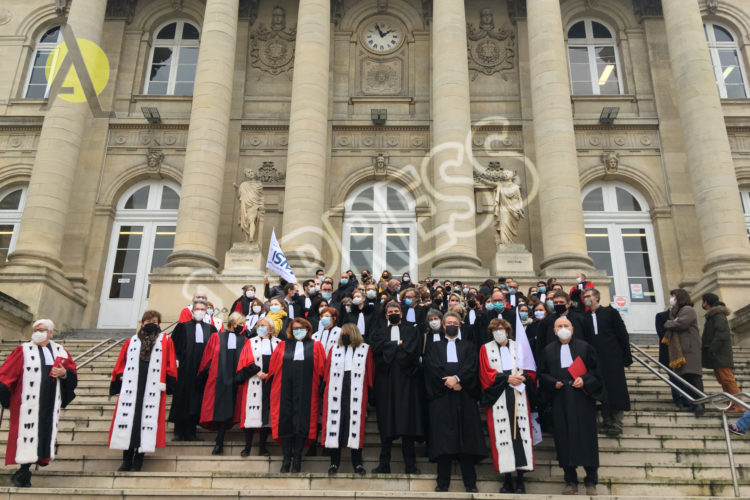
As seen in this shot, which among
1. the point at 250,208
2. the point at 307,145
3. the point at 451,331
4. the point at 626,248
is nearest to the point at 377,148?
the point at 307,145

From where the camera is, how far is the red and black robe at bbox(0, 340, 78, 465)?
22.8 feet

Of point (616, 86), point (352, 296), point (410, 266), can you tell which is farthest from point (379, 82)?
point (352, 296)

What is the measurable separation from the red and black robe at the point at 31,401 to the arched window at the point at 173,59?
16309 mm

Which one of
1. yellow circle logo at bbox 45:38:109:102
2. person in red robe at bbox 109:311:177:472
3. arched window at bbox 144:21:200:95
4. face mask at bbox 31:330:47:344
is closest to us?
face mask at bbox 31:330:47:344

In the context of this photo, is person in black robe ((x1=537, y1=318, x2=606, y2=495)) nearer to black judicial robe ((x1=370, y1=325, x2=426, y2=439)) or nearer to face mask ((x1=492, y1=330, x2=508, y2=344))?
face mask ((x1=492, y1=330, x2=508, y2=344))

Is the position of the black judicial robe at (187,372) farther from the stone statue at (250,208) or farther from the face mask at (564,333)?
the stone statue at (250,208)

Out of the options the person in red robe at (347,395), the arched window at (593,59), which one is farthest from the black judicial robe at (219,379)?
the arched window at (593,59)

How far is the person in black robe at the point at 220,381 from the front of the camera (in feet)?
26.2

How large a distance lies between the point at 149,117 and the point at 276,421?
16.1 metres

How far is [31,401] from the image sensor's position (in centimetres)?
716

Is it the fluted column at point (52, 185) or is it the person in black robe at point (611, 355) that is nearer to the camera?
the person in black robe at point (611, 355)

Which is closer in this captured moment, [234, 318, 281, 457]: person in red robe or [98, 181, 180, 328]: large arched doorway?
[234, 318, 281, 457]: person in red robe

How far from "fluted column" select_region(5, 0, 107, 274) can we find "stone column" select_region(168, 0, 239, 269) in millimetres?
3565


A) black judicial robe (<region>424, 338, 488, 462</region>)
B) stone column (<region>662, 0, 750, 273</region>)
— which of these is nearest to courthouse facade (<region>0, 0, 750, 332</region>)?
stone column (<region>662, 0, 750, 273</region>)
